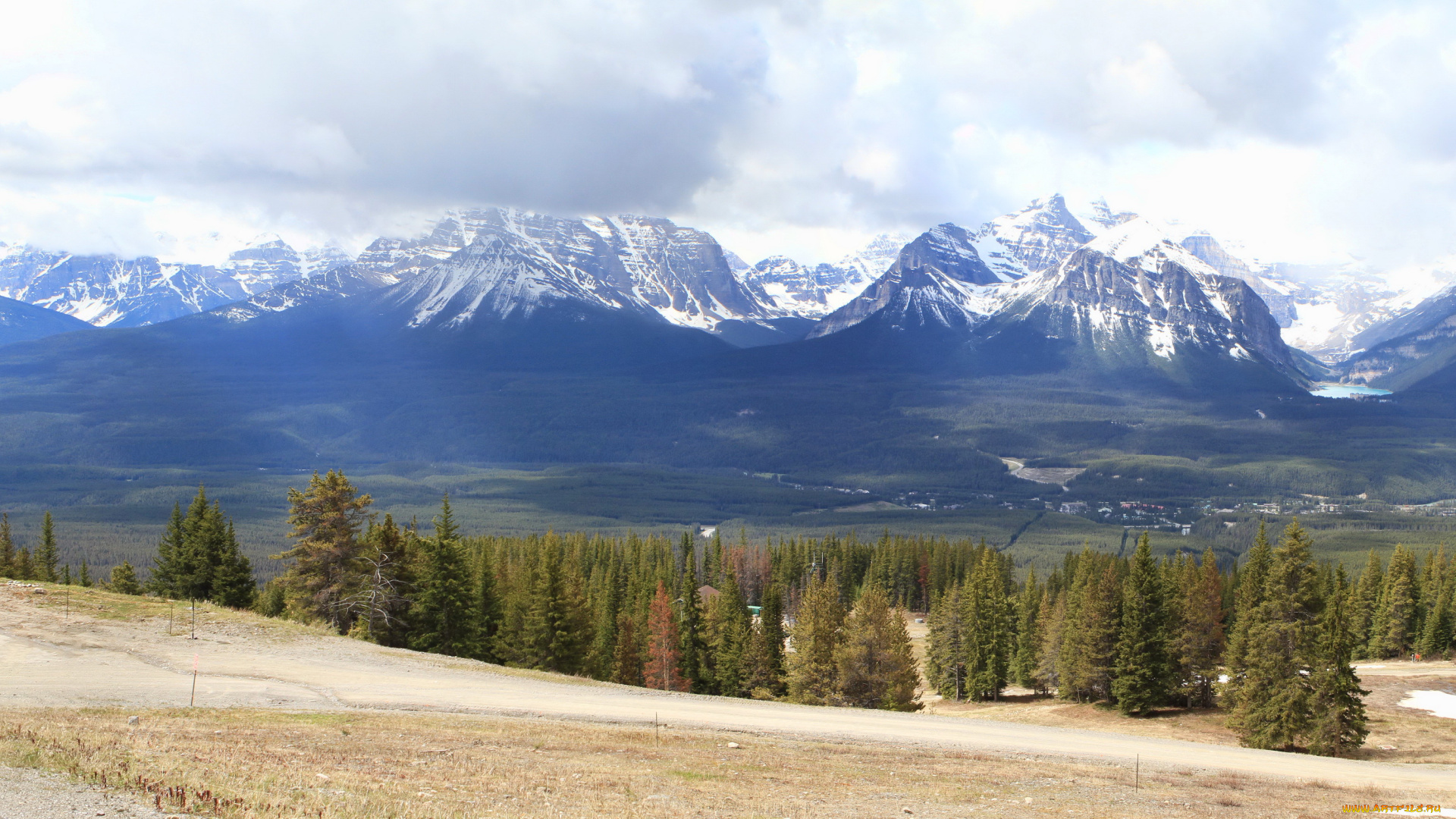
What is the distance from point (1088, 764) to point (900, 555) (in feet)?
355

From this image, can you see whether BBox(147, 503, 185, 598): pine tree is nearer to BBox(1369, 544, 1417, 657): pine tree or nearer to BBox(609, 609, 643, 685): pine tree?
BBox(609, 609, 643, 685): pine tree

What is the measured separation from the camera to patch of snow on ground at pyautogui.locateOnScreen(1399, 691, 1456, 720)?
5547 cm

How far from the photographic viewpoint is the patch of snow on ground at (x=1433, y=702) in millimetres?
55469

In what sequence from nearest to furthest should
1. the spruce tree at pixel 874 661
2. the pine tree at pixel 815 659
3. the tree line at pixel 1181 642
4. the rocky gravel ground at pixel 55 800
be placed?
1. the rocky gravel ground at pixel 55 800
2. the tree line at pixel 1181 642
3. the spruce tree at pixel 874 661
4. the pine tree at pixel 815 659

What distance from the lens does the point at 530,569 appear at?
215 ft

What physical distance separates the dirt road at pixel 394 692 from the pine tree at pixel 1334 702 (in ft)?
15.9

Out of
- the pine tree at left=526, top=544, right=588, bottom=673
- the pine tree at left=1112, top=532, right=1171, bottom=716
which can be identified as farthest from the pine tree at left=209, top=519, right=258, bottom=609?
the pine tree at left=1112, top=532, right=1171, bottom=716

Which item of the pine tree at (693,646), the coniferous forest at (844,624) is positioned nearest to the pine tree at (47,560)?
the coniferous forest at (844,624)

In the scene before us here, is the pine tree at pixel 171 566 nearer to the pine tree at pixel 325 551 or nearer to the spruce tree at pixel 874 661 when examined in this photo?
the pine tree at pixel 325 551

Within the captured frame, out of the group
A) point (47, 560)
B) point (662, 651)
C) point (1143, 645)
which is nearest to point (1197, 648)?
point (1143, 645)

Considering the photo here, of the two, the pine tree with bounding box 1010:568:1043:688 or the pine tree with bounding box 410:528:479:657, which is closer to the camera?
the pine tree with bounding box 410:528:479:657

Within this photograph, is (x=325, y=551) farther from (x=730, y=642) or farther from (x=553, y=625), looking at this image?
(x=730, y=642)

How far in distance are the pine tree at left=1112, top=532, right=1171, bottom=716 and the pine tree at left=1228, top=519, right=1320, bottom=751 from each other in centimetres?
1035

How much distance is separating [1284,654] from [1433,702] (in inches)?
938
